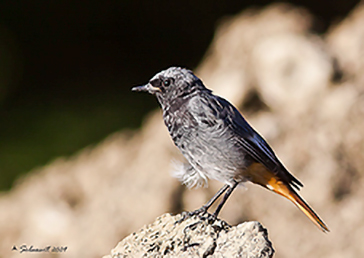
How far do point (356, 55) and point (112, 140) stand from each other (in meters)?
3.45

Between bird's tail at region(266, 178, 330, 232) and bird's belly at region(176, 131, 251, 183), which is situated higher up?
bird's belly at region(176, 131, 251, 183)

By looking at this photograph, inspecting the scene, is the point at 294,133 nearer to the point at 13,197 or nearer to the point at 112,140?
the point at 112,140

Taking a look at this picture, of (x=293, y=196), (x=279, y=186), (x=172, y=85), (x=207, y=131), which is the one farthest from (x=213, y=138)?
(x=293, y=196)

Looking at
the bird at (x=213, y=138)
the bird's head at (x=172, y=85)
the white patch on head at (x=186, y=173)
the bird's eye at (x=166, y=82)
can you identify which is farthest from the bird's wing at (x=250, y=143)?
the white patch on head at (x=186, y=173)

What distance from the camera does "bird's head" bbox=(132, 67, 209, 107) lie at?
2744mm

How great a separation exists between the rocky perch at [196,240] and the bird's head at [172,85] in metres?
0.71

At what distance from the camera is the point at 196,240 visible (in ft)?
8.33

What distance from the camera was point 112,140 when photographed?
670 centimetres

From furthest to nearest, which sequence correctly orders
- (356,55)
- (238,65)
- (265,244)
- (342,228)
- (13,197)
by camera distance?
(13,197)
(238,65)
(356,55)
(342,228)
(265,244)

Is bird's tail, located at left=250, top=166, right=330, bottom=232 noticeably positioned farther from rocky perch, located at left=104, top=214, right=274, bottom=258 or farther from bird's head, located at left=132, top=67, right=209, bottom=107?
bird's head, located at left=132, top=67, right=209, bottom=107

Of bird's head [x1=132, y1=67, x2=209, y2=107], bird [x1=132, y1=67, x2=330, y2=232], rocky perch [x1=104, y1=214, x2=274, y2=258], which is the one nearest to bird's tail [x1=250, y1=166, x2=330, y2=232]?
bird [x1=132, y1=67, x2=330, y2=232]

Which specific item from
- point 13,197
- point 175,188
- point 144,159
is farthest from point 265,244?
point 13,197

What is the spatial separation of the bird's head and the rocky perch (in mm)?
712

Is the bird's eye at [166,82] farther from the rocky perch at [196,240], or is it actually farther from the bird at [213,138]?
the rocky perch at [196,240]
